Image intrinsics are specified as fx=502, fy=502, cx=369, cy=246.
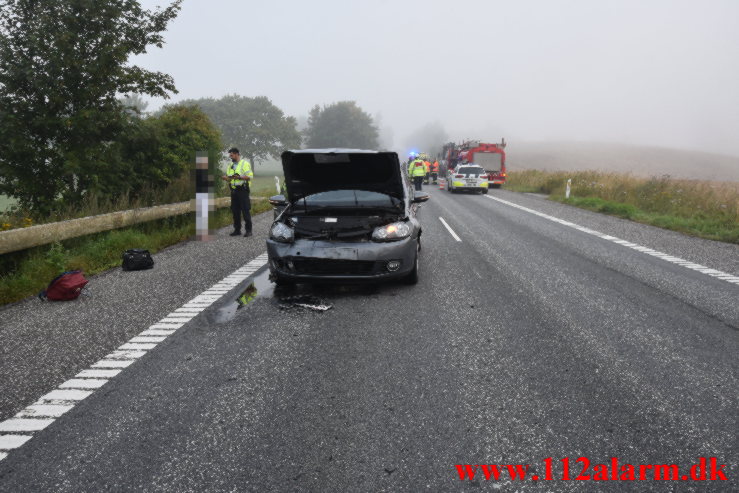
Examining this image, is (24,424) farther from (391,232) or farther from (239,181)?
(239,181)

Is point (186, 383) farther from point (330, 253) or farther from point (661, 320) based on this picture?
point (661, 320)

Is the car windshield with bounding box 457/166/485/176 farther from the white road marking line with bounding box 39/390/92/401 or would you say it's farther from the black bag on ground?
the white road marking line with bounding box 39/390/92/401

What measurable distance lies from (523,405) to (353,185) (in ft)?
14.2

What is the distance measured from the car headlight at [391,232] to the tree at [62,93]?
24.1 feet

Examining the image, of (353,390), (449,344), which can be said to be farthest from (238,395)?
(449,344)

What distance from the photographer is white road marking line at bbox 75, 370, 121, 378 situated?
3533 millimetres

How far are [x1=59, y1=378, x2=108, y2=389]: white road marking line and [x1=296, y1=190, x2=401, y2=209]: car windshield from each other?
11.8 ft

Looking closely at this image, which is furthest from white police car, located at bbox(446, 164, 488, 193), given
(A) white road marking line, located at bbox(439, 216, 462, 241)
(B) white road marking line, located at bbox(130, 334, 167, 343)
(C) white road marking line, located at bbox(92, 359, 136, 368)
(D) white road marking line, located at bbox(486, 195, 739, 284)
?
(C) white road marking line, located at bbox(92, 359, 136, 368)

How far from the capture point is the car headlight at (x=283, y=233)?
5867mm

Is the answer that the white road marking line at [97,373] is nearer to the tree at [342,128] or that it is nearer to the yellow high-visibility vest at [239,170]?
the yellow high-visibility vest at [239,170]

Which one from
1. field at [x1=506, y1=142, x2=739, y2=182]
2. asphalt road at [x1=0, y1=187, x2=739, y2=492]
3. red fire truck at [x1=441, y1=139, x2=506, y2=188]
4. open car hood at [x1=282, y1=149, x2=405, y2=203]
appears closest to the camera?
asphalt road at [x1=0, y1=187, x2=739, y2=492]

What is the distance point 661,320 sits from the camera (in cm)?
493

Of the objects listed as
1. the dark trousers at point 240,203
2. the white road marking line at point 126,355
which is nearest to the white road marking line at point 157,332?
the white road marking line at point 126,355

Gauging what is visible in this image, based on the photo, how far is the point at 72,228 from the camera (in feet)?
24.8
